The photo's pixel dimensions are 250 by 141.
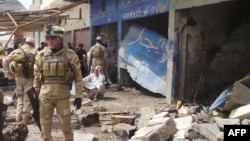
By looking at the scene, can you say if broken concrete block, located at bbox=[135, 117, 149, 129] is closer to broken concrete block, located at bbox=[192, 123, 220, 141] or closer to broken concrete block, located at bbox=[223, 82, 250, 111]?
broken concrete block, located at bbox=[192, 123, 220, 141]

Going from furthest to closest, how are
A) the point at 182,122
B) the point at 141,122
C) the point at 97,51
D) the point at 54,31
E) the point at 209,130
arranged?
the point at 97,51 → the point at 141,122 → the point at 182,122 → the point at 209,130 → the point at 54,31

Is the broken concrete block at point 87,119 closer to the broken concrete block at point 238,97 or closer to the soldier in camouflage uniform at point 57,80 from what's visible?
the soldier in camouflage uniform at point 57,80

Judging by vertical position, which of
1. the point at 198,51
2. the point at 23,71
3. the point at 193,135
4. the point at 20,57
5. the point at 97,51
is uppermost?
the point at 97,51

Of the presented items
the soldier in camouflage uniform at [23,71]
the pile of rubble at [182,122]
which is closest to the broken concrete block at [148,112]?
the pile of rubble at [182,122]

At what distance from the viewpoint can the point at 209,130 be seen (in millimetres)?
4434

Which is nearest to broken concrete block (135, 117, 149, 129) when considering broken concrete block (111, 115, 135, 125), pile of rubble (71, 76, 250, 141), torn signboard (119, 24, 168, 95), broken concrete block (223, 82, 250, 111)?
pile of rubble (71, 76, 250, 141)

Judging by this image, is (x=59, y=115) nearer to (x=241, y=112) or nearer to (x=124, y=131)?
(x=124, y=131)

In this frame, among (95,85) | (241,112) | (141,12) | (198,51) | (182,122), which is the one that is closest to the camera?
(241,112)

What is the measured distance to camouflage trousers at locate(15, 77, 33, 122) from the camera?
625 cm

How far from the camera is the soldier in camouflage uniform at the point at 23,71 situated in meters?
6.21

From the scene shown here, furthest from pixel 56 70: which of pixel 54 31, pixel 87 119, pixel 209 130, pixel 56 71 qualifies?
pixel 209 130

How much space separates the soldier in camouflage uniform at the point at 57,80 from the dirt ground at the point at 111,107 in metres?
0.63

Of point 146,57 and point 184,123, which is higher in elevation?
point 146,57

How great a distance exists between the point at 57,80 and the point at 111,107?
3533mm
